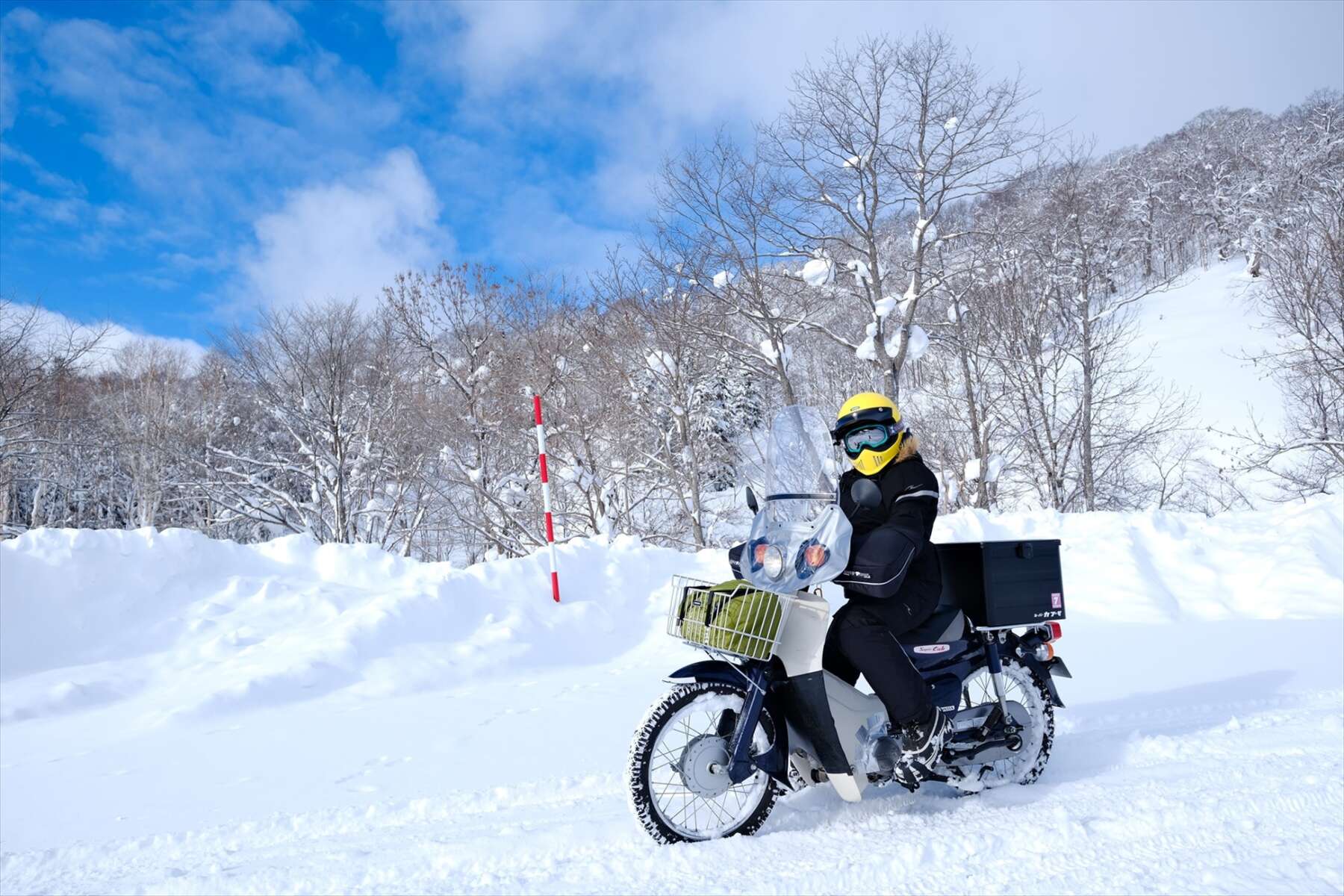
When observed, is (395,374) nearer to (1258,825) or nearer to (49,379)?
(49,379)

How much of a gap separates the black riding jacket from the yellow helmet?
6 cm

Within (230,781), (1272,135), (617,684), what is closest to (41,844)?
(230,781)

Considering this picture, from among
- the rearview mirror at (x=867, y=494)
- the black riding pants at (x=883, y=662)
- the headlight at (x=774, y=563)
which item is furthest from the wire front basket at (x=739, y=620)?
the rearview mirror at (x=867, y=494)

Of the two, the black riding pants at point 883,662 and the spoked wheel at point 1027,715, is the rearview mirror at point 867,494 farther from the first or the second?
the spoked wheel at point 1027,715

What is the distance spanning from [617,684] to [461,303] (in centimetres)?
1399

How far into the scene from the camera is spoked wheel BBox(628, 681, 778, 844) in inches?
119

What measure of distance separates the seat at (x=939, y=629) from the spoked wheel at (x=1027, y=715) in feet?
0.85

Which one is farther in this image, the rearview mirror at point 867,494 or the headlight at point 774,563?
the headlight at point 774,563

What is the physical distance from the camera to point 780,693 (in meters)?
3.28

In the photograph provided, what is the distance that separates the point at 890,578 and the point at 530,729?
2.96m

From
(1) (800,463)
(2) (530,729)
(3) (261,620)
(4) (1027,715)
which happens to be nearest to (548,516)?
(3) (261,620)

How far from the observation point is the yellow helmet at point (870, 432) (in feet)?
11.4

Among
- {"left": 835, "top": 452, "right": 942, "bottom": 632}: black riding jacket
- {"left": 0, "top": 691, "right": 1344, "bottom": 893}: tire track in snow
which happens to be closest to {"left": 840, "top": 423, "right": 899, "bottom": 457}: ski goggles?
{"left": 835, "top": 452, "right": 942, "bottom": 632}: black riding jacket

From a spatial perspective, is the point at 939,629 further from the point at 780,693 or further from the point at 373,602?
the point at 373,602
